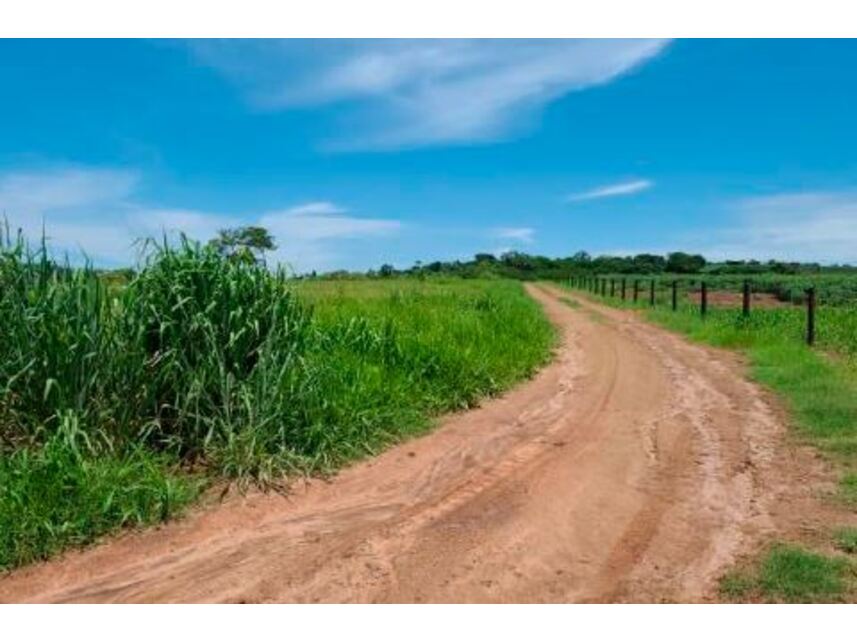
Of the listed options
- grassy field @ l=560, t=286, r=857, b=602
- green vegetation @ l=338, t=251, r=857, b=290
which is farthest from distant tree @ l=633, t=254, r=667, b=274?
grassy field @ l=560, t=286, r=857, b=602

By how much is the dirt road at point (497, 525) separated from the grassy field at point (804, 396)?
0.21 metres

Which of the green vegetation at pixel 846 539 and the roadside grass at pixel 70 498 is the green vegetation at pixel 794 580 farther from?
the roadside grass at pixel 70 498

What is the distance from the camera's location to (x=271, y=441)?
229 inches

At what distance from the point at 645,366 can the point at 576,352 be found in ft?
5.84

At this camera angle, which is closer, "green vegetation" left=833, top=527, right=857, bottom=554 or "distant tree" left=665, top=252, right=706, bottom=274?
"green vegetation" left=833, top=527, right=857, bottom=554

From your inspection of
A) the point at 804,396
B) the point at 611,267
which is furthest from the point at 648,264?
the point at 804,396

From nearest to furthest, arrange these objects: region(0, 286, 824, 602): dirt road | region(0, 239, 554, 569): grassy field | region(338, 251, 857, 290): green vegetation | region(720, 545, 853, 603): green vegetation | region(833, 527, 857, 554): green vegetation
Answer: region(720, 545, 853, 603): green vegetation
region(0, 286, 824, 602): dirt road
region(833, 527, 857, 554): green vegetation
region(0, 239, 554, 569): grassy field
region(338, 251, 857, 290): green vegetation

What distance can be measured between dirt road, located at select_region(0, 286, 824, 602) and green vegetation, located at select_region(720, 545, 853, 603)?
0.15m

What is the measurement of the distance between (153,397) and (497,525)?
2.67 meters

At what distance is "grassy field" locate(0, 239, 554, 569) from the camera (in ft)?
15.4

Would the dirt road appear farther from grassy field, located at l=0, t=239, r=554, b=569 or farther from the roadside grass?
grassy field, located at l=0, t=239, r=554, b=569

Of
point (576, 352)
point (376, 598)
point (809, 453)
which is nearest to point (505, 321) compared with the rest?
point (576, 352)

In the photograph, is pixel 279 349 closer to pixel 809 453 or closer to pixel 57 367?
pixel 57 367

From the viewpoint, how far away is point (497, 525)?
4.71 meters
